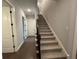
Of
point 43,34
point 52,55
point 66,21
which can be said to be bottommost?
point 52,55

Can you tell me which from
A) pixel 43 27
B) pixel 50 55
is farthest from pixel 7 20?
pixel 50 55

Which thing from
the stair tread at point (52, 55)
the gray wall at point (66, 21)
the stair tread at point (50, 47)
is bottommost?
the stair tread at point (52, 55)

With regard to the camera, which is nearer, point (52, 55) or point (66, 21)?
point (66, 21)

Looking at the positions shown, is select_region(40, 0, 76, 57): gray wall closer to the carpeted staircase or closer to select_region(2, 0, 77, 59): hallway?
select_region(2, 0, 77, 59): hallway

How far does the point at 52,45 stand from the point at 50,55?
2.47 feet

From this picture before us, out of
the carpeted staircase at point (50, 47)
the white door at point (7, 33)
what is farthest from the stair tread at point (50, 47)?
the white door at point (7, 33)

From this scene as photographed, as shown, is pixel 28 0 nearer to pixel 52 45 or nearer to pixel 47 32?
pixel 47 32

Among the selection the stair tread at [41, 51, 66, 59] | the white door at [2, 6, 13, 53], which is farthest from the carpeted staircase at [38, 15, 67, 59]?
the white door at [2, 6, 13, 53]

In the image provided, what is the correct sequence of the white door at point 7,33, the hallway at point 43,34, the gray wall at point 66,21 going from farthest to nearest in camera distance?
1. the white door at point 7,33
2. the hallway at point 43,34
3. the gray wall at point 66,21

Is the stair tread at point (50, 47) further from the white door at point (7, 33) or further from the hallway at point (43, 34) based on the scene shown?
the white door at point (7, 33)

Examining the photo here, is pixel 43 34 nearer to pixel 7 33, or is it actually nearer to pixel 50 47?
pixel 50 47

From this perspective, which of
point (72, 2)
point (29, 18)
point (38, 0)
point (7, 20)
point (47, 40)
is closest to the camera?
point (72, 2)

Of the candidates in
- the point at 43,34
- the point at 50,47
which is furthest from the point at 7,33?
the point at 50,47

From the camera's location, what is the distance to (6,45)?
5.75m
